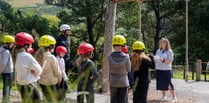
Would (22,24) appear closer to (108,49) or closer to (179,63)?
(179,63)

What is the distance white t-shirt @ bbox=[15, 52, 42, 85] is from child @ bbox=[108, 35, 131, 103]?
1628 mm

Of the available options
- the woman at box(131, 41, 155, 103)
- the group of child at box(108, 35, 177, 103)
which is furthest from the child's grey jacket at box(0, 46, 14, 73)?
the woman at box(131, 41, 155, 103)

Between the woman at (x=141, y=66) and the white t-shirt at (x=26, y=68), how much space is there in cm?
228

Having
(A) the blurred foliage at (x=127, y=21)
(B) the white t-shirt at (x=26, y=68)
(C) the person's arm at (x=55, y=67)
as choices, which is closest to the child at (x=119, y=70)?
(C) the person's arm at (x=55, y=67)

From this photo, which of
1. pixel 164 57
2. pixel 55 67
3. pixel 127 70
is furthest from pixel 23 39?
pixel 164 57

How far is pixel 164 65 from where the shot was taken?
1023 cm

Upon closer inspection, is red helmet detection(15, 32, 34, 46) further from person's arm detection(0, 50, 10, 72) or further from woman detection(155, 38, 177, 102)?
woman detection(155, 38, 177, 102)

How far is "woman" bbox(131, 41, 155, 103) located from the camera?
787cm

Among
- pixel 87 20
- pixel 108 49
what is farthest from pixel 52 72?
pixel 87 20

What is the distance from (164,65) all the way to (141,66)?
2.38 meters

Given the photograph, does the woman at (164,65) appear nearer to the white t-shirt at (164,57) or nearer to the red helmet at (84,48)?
the white t-shirt at (164,57)

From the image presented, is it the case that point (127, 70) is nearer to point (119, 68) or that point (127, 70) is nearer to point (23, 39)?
point (119, 68)

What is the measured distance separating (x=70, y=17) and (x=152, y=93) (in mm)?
21649

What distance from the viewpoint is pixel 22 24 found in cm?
3083
